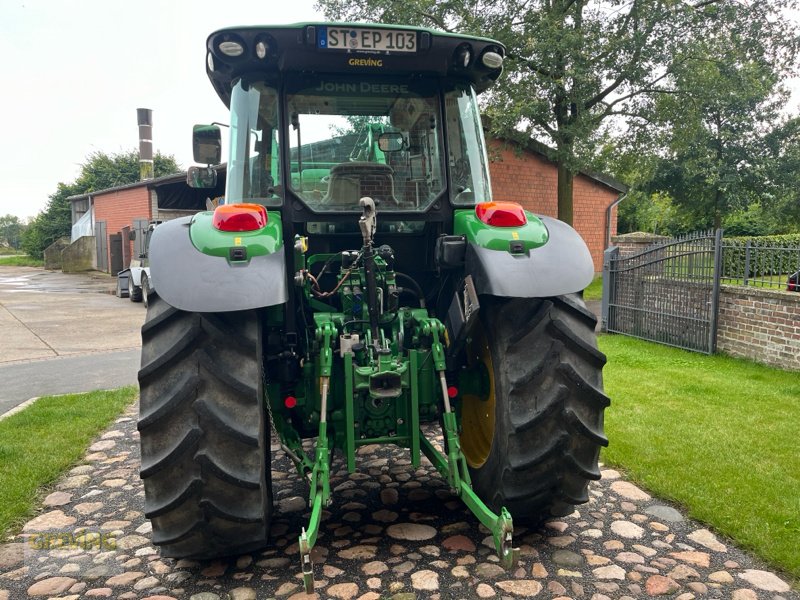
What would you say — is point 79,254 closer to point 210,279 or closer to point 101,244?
point 101,244

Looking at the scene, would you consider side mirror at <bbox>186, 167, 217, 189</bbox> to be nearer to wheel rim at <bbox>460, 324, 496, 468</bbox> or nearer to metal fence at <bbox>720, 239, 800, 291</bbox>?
wheel rim at <bbox>460, 324, 496, 468</bbox>

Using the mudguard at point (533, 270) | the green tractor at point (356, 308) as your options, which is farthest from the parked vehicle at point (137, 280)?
the mudguard at point (533, 270)

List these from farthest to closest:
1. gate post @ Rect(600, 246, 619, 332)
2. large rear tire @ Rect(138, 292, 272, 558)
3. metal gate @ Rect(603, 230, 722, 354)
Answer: gate post @ Rect(600, 246, 619, 332), metal gate @ Rect(603, 230, 722, 354), large rear tire @ Rect(138, 292, 272, 558)

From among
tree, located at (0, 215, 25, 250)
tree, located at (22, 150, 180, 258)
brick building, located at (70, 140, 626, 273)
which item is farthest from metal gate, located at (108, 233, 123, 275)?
tree, located at (0, 215, 25, 250)

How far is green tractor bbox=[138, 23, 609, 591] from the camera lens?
9.01 ft

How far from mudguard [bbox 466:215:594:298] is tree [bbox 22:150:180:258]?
40.0 m

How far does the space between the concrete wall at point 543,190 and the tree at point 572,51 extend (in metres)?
2.11

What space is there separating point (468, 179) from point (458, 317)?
0.86 meters

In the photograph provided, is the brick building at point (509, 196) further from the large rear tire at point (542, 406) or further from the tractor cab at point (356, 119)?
the large rear tire at point (542, 406)

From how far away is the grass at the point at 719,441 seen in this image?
3508 millimetres

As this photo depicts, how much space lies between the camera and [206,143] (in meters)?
4.03

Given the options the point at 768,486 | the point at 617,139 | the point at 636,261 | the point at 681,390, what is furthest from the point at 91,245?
the point at 768,486

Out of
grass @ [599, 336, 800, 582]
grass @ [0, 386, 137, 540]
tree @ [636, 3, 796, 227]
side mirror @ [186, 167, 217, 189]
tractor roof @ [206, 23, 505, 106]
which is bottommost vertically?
grass @ [0, 386, 137, 540]

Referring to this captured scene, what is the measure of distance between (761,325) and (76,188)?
137ft
